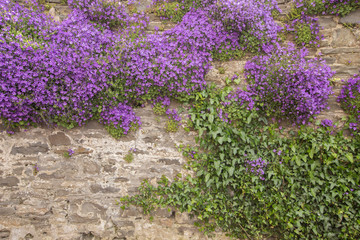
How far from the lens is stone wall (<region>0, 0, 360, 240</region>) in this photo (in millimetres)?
3834

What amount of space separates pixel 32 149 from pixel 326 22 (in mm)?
4929

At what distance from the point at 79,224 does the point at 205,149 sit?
2179mm

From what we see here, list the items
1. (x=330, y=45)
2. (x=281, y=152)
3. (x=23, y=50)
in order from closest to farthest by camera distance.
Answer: (x=23, y=50) → (x=281, y=152) → (x=330, y=45)

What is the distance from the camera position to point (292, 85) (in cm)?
373

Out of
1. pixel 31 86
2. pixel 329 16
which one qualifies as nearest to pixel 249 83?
pixel 329 16

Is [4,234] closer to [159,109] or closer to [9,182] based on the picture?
[9,182]

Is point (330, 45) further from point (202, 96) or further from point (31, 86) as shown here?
point (31, 86)

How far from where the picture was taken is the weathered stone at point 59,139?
392cm

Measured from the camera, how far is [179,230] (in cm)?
387

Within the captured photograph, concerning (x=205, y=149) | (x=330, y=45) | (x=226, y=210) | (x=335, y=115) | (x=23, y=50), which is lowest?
(x=226, y=210)

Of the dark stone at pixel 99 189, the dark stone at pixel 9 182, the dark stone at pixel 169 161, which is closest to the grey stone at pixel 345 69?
the dark stone at pixel 169 161

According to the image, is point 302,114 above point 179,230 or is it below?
above

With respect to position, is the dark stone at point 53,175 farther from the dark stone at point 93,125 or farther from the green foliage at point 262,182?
the green foliage at point 262,182

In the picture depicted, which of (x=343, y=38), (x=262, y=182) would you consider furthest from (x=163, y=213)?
(x=343, y=38)
